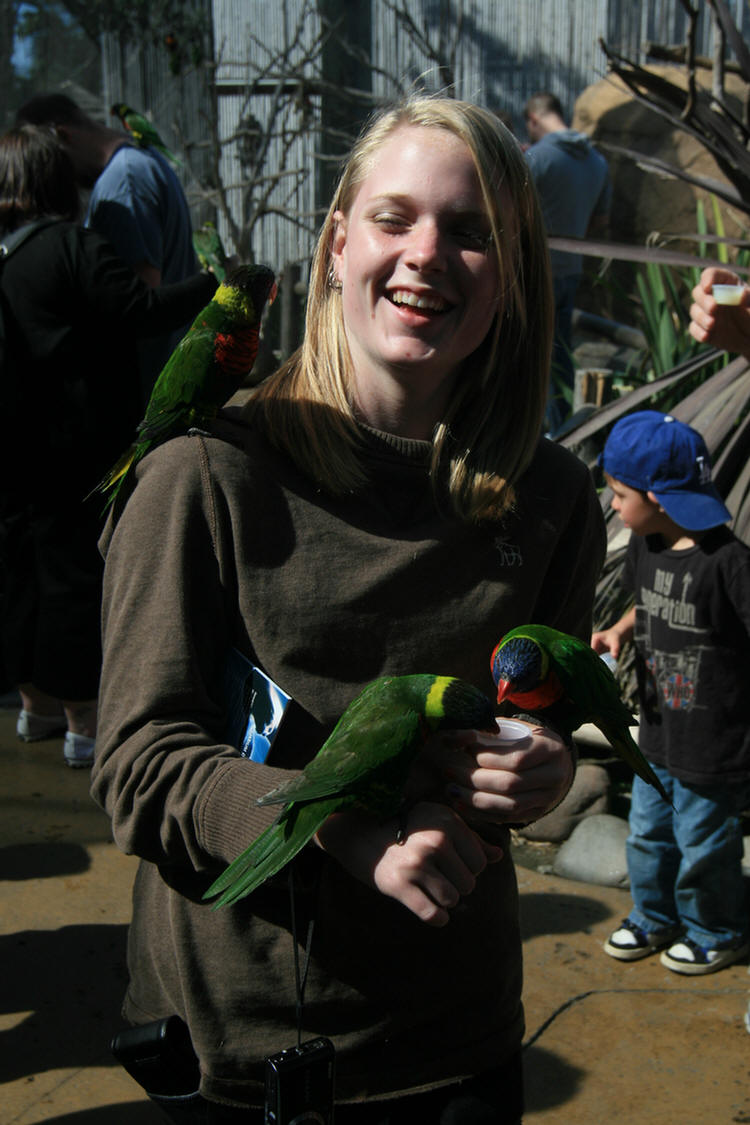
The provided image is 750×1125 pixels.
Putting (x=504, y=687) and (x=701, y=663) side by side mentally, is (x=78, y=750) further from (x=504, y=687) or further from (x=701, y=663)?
(x=504, y=687)

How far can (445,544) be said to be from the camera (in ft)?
4.03

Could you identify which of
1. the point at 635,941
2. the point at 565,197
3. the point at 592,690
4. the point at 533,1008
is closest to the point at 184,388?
the point at 592,690

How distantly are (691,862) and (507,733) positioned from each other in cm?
186

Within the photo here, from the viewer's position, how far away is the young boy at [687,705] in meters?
2.68

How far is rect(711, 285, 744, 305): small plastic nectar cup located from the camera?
2191 millimetres

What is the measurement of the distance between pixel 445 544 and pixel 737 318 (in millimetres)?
1336

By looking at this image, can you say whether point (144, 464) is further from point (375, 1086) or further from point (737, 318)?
point (737, 318)

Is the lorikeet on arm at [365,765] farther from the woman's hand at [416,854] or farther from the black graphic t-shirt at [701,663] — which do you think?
the black graphic t-shirt at [701,663]

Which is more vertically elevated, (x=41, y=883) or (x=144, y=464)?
(x=144, y=464)

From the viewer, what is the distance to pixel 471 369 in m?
1.33

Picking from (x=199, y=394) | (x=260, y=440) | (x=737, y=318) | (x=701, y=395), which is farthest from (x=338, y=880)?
(x=701, y=395)

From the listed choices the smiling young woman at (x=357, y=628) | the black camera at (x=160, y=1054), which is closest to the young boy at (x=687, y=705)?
the smiling young woman at (x=357, y=628)

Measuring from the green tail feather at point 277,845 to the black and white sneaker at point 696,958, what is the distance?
2.11 meters

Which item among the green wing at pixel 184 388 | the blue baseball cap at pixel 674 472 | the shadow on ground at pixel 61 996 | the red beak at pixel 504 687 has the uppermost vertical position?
the green wing at pixel 184 388
